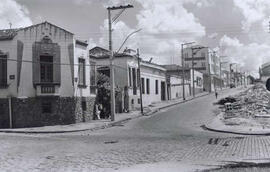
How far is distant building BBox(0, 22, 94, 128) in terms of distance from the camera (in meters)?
29.1

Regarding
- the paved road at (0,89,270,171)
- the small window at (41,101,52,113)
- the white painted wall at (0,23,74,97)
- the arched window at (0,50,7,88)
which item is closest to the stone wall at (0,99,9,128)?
the white painted wall at (0,23,74,97)

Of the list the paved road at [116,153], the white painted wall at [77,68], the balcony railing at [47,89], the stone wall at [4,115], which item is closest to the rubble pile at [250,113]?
the paved road at [116,153]

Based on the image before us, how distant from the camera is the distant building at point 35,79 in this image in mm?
29078

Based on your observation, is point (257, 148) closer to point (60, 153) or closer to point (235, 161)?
point (235, 161)

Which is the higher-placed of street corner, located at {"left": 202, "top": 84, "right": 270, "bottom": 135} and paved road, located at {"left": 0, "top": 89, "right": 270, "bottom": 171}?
street corner, located at {"left": 202, "top": 84, "right": 270, "bottom": 135}

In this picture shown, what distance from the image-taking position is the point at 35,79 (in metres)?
29.4

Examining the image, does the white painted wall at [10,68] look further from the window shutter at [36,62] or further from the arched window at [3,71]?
the window shutter at [36,62]

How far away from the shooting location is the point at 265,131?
71.3ft

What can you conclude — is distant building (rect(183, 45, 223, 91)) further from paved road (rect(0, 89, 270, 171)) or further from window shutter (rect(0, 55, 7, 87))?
paved road (rect(0, 89, 270, 171))

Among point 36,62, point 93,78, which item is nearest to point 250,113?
point 93,78

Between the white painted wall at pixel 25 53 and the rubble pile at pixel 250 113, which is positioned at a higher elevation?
the white painted wall at pixel 25 53

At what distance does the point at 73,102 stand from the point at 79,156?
16237 millimetres

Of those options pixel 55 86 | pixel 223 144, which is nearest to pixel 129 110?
pixel 55 86

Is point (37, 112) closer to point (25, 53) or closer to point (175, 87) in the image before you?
point (25, 53)
